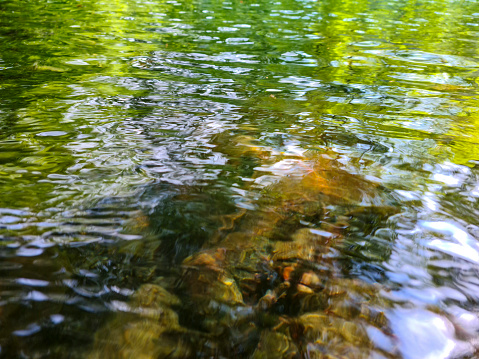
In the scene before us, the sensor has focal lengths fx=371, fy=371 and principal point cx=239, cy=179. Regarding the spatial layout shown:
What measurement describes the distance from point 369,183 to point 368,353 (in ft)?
5.82

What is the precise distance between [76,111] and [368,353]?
427cm

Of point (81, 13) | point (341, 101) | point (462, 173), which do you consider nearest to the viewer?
point (462, 173)

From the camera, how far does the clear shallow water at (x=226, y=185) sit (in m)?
2.07

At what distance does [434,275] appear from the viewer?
2395 millimetres

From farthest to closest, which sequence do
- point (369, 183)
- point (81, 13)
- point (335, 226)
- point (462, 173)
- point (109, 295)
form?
point (81, 13) < point (462, 173) < point (369, 183) < point (335, 226) < point (109, 295)

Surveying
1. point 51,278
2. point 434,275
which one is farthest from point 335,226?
point 51,278

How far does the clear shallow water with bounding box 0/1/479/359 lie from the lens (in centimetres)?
207

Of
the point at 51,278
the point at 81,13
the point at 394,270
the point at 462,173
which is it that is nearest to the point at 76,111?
the point at 51,278

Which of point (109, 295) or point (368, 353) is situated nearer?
point (368, 353)

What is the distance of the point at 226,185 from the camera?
328cm

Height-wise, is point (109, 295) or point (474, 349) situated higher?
point (109, 295)

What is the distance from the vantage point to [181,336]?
195 centimetres

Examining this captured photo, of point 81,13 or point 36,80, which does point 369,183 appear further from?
point 81,13

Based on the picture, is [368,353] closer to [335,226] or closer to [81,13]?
[335,226]
